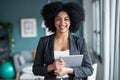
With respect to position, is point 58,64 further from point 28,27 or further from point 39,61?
point 28,27

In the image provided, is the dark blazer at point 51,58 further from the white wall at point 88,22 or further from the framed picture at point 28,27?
the framed picture at point 28,27

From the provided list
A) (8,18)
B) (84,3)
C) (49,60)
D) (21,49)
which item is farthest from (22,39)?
(49,60)

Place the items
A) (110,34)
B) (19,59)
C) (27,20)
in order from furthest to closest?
(27,20) → (19,59) → (110,34)

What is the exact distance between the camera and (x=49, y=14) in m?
1.55

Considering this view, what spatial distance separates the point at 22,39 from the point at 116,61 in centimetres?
418

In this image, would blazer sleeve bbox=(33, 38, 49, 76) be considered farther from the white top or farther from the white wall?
the white wall

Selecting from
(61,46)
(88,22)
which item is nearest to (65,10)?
(61,46)

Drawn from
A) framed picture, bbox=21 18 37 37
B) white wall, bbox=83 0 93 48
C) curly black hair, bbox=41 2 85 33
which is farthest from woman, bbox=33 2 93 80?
framed picture, bbox=21 18 37 37

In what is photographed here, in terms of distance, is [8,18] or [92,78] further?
[8,18]

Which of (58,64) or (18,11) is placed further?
(18,11)

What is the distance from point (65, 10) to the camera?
1.53 meters

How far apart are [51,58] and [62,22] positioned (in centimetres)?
27

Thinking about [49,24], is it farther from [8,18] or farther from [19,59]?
[8,18]

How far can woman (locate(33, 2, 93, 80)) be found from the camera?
1489mm
